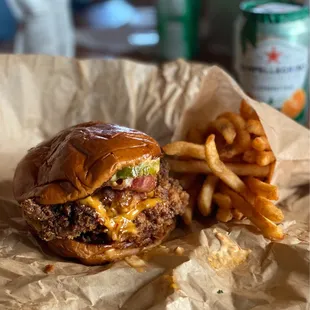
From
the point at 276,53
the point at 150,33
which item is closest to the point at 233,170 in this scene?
the point at 276,53

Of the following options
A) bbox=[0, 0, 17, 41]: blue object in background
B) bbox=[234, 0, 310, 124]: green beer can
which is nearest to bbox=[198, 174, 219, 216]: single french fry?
bbox=[234, 0, 310, 124]: green beer can

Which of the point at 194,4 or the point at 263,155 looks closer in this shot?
the point at 263,155

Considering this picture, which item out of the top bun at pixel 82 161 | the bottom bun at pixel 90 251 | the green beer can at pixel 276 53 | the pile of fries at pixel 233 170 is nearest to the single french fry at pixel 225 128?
the pile of fries at pixel 233 170

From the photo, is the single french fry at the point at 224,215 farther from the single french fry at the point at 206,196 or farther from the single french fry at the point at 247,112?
the single french fry at the point at 247,112

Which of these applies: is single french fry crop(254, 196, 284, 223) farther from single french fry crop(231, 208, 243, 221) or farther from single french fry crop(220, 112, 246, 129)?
single french fry crop(220, 112, 246, 129)

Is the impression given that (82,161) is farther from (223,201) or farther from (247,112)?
(247,112)

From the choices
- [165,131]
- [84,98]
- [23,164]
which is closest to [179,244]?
[23,164]

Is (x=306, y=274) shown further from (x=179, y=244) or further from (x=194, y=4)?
(x=194, y=4)
